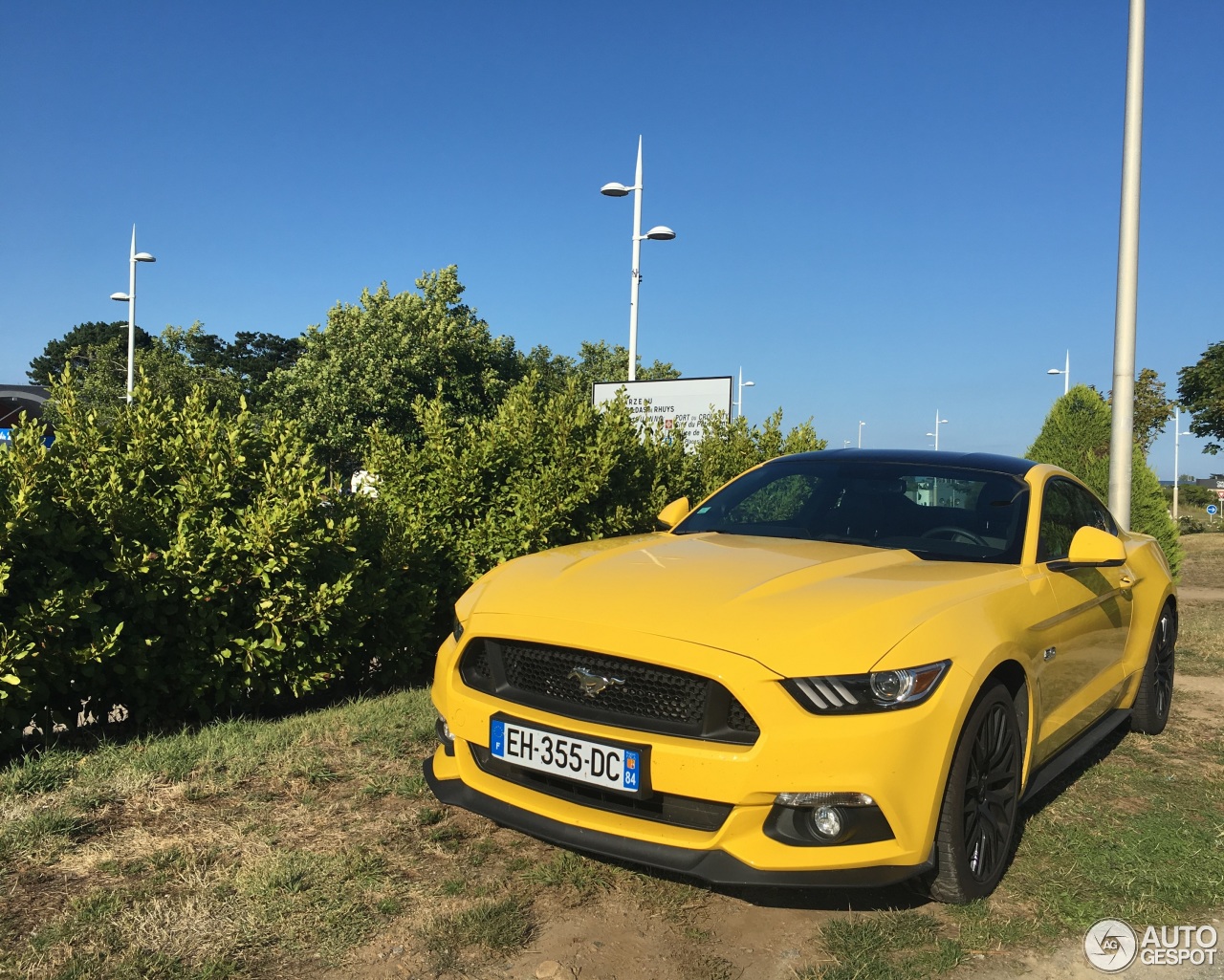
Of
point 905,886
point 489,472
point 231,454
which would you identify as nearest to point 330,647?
point 231,454

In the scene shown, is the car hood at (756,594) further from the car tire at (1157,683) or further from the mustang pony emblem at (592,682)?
the car tire at (1157,683)

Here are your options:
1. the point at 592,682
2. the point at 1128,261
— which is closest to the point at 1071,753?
the point at 592,682

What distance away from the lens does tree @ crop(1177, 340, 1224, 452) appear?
1335 inches

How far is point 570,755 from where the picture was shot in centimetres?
306

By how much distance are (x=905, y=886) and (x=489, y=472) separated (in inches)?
187

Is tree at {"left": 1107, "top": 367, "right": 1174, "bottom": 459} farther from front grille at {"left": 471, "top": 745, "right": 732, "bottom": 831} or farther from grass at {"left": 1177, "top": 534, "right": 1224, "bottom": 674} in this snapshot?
front grille at {"left": 471, "top": 745, "right": 732, "bottom": 831}

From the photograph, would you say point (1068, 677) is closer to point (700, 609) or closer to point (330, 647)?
point (700, 609)

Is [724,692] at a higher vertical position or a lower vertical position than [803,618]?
lower

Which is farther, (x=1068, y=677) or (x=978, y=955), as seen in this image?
(x=1068, y=677)

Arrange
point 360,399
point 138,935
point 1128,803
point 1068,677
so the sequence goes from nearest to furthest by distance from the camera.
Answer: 1. point 138,935
2. point 1068,677
3. point 1128,803
4. point 360,399

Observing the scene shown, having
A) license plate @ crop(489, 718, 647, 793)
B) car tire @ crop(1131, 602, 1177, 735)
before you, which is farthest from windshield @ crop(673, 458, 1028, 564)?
car tire @ crop(1131, 602, 1177, 735)

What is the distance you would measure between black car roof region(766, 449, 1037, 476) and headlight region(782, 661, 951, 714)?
2025 millimetres

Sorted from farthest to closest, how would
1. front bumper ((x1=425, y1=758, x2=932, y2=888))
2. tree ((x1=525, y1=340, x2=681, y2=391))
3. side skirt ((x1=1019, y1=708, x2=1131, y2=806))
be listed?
tree ((x1=525, y1=340, x2=681, y2=391)), side skirt ((x1=1019, y1=708, x2=1131, y2=806)), front bumper ((x1=425, y1=758, x2=932, y2=888))

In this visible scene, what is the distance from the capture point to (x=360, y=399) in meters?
31.4
